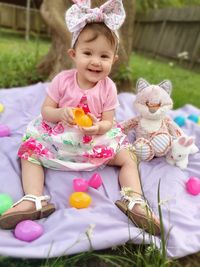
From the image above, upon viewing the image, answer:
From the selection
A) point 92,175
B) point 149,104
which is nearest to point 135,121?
point 149,104

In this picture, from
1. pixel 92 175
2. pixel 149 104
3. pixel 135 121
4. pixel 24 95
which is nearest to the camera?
pixel 92 175

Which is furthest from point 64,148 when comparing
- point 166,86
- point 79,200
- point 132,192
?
point 166,86

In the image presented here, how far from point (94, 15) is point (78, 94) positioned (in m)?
0.43

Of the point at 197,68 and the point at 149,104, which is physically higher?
the point at 149,104

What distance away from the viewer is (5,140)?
2.31 m

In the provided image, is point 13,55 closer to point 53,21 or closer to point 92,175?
point 53,21

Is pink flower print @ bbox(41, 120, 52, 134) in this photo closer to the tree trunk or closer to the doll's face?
the doll's face

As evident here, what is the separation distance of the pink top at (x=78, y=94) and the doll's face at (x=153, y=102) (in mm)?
226

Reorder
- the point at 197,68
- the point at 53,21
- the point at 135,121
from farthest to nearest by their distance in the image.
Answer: the point at 197,68
the point at 53,21
the point at 135,121

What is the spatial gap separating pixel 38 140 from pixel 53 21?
2155 mm

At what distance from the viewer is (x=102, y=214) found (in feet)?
5.57

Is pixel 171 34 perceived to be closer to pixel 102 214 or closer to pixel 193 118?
pixel 193 118

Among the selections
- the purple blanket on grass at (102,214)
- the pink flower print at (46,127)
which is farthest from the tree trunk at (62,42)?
the pink flower print at (46,127)

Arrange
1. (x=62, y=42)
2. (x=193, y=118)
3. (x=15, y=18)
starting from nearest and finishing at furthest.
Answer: (x=193, y=118) < (x=62, y=42) < (x=15, y=18)
